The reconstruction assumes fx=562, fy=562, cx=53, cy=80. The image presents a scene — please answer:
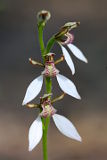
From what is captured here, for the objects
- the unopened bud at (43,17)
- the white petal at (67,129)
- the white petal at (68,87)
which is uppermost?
the unopened bud at (43,17)

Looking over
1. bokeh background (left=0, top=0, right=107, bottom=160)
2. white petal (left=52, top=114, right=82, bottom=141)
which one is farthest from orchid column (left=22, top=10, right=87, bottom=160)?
bokeh background (left=0, top=0, right=107, bottom=160)

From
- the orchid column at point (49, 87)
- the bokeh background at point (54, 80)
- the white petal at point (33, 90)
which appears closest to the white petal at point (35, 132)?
Answer: the orchid column at point (49, 87)

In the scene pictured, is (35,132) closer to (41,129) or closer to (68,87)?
(41,129)

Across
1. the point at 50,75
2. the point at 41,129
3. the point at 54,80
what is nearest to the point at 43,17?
the point at 50,75

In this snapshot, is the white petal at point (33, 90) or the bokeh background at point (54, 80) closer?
the white petal at point (33, 90)

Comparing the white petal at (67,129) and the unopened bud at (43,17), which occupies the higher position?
the unopened bud at (43,17)

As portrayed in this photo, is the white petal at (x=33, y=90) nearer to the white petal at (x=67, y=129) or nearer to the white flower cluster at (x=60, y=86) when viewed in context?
the white flower cluster at (x=60, y=86)
